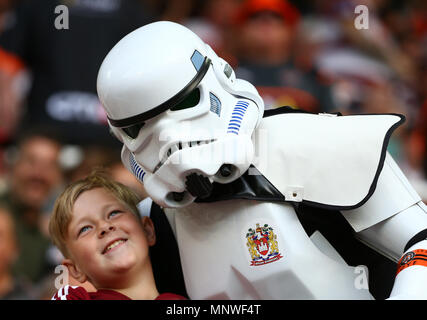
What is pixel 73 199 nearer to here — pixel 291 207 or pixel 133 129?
pixel 133 129

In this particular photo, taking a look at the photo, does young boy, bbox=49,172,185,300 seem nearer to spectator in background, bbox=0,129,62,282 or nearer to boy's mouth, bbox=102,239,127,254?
boy's mouth, bbox=102,239,127,254

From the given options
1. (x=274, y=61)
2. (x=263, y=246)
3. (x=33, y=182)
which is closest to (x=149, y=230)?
(x=263, y=246)

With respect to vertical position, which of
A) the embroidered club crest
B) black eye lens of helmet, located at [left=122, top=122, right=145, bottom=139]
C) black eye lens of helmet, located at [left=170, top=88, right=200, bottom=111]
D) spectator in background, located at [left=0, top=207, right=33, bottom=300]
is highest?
black eye lens of helmet, located at [left=170, top=88, right=200, bottom=111]

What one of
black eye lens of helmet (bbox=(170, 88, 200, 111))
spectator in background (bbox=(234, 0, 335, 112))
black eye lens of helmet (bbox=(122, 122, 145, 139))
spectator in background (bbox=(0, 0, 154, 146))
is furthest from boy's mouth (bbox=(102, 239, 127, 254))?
spectator in background (bbox=(234, 0, 335, 112))

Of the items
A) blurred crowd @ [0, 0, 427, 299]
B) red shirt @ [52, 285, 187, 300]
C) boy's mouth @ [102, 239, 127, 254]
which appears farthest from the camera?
blurred crowd @ [0, 0, 427, 299]

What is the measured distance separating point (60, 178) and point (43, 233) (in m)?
0.29

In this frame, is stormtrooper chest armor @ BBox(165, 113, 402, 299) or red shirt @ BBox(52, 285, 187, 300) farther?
red shirt @ BBox(52, 285, 187, 300)

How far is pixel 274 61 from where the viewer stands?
4500mm

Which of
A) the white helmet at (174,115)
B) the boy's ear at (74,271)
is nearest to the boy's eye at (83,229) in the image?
the boy's ear at (74,271)

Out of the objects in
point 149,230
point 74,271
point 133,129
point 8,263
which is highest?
point 133,129

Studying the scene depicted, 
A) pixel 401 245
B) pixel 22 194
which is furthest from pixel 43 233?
pixel 401 245

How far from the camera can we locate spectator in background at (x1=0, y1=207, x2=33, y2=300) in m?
3.43

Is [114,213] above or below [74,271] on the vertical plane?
above

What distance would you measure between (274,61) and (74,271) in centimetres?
224
